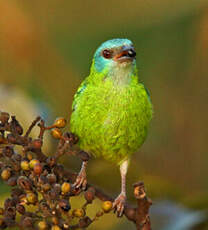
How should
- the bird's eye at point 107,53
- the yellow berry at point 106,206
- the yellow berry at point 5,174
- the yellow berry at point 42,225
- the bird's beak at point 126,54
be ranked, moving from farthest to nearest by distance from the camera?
the bird's eye at point 107,53
the bird's beak at point 126,54
the yellow berry at point 106,206
the yellow berry at point 5,174
the yellow berry at point 42,225

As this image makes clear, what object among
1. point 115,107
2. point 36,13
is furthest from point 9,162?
point 36,13

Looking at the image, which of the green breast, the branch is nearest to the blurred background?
the green breast

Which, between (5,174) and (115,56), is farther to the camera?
(115,56)

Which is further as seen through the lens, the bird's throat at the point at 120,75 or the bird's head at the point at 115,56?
the bird's throat at the point at 120,75

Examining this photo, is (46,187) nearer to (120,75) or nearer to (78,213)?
(78,213)

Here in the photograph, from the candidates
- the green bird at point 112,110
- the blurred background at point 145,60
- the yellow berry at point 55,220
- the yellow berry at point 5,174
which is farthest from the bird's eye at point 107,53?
the yellow berry at point 55,220

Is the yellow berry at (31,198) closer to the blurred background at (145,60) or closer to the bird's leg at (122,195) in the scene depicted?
the bird's leg at (122,195)

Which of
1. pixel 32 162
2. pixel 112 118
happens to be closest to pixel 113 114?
pixel 112 118
